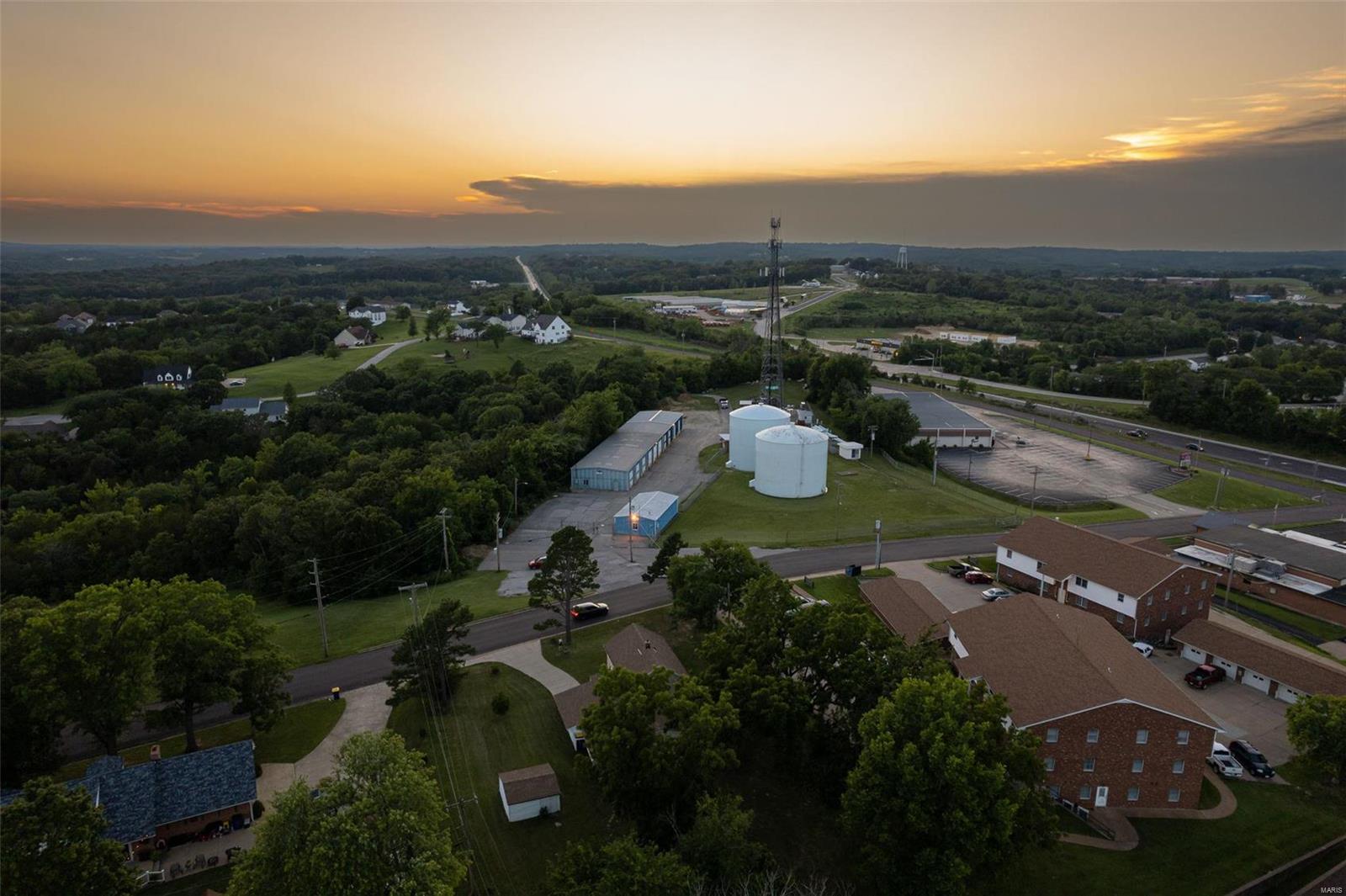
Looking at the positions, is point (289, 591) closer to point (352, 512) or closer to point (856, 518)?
point (352, 512)

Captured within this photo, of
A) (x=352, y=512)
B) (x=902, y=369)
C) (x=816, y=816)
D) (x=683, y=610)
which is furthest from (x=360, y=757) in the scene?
(x=902, y=369)

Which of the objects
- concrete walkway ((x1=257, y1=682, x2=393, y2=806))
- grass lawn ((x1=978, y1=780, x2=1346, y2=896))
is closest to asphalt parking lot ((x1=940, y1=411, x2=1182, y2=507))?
grass lawn ((x1=978, y1=780, x2=1346, y2=896))

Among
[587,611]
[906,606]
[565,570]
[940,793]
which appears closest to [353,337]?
[587,611]

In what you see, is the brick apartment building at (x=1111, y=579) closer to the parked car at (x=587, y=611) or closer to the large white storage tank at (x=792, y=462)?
the large white storage tank at (x=792, y=462)


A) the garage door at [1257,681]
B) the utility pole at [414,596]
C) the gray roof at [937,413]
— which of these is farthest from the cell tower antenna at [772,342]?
the garage door at [1257,681]

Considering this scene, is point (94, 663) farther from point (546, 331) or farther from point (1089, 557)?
point (546, 331)

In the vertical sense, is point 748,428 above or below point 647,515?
above
